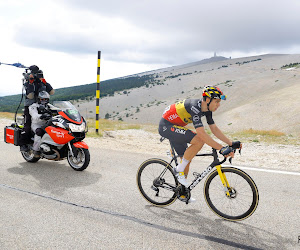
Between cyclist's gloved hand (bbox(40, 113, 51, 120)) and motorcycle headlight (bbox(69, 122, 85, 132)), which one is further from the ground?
cyclist's gloved hand (bbox(40, 113, 51, 120))

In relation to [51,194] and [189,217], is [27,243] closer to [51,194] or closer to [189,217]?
[51,194]

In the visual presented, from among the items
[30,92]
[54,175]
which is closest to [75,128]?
[54,175]

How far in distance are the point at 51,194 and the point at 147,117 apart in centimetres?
5025

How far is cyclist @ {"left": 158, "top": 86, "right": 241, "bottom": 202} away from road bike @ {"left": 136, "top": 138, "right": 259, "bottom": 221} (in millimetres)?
176

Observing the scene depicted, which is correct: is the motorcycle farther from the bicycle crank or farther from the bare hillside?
the bare hillside

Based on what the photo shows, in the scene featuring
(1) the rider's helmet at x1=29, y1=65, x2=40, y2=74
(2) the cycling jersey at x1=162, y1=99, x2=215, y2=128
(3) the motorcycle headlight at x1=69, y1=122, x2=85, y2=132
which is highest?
(1) the rider's helmet at x1=29, y1=65, x2=40, y2=74

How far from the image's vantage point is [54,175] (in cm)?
621

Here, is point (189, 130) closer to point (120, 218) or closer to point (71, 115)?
point (120, 218)

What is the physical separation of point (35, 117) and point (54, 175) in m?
1.59

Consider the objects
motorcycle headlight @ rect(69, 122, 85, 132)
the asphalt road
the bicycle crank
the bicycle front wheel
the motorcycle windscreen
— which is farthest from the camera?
the motorcycle windscreen

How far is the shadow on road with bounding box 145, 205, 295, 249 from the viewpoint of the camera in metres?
3.45

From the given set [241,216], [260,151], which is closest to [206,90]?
[241,216]

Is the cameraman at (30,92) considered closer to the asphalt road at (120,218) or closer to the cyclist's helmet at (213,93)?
the asphalt road at (120,218)

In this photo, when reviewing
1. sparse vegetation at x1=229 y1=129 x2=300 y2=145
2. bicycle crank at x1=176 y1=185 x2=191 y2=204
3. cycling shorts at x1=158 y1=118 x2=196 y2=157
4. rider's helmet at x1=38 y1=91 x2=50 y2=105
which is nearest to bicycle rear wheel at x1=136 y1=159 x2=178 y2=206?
bicycle crank at x1=176 y1=185 x2=191 y2=204
